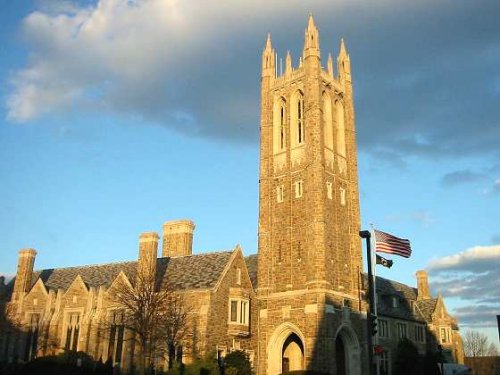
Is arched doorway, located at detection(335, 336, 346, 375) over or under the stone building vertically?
under

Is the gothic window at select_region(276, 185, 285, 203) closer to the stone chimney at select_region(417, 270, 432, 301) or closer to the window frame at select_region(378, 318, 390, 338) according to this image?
the window frame at select_region(378, 318, 390, 338)

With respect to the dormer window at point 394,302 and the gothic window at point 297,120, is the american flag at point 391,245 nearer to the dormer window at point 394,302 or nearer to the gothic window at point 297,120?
the gothic window at point 297,120

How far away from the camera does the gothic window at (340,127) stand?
2160 inches

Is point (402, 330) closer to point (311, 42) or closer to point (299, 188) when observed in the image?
point (299, 188)

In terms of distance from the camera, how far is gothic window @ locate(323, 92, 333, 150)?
174 ft

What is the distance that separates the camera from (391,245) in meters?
36.9

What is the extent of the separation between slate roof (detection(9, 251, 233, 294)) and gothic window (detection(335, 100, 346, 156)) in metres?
15.2

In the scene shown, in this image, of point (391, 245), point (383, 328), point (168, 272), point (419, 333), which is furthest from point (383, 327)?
point (391, 245)

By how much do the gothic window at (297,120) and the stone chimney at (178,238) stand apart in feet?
59.0

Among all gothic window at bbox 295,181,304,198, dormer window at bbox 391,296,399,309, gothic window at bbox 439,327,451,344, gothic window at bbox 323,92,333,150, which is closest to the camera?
gothic window at bbox 295,181,304,198

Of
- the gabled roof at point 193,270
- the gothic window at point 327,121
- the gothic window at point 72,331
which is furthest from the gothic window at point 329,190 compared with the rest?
the gothic window at point 72,331

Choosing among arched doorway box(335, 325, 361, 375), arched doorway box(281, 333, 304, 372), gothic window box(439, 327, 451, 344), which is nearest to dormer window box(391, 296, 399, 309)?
gothic window box(439, 327, 451, 344)

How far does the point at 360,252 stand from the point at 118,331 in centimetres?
2264

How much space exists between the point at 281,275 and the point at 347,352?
8736 millimetres
